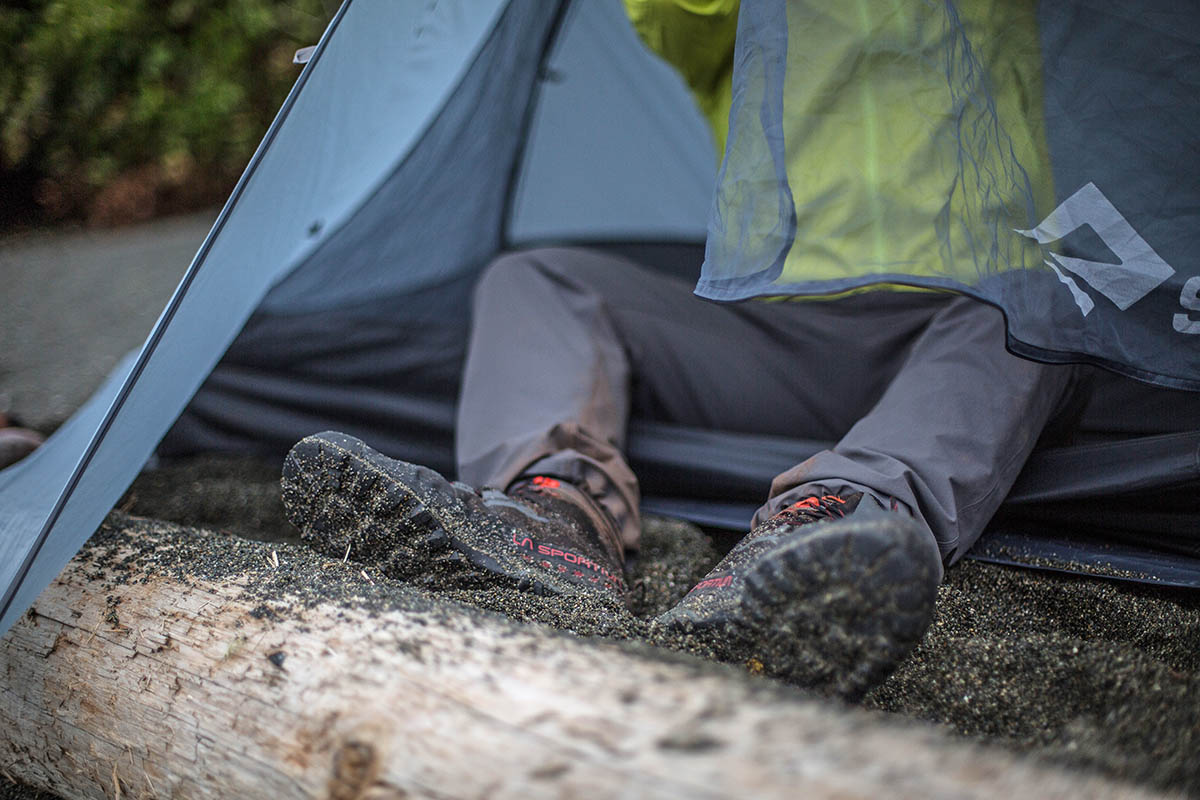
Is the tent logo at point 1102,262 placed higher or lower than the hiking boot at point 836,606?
higher

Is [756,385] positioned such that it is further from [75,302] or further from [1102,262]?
[75,302]

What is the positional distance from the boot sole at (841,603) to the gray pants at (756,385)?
252 mm

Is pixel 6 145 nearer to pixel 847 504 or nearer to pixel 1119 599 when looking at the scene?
pixel 847 504

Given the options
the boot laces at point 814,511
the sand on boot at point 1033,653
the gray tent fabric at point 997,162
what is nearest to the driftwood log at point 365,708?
the sand on boot at point 1033,653

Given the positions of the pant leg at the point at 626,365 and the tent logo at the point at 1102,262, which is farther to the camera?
the pant leg at the point at 626,365

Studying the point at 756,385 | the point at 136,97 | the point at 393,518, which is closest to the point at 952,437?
the point at 756,385

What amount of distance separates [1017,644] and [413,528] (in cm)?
67

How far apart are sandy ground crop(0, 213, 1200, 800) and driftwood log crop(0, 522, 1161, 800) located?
131 mm

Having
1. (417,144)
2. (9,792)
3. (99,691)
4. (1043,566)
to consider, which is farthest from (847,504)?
(417,144)

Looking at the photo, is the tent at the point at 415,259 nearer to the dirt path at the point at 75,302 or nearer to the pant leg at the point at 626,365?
the pant leg at the point at 626,365

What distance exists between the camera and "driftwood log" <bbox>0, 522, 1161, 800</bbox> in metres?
0.61

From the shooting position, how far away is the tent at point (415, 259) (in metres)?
1.10

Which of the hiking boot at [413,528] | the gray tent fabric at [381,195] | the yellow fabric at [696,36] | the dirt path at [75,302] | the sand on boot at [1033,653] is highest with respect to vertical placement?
the yellow fabric at [696,36]

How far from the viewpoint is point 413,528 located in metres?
A: 1.00
